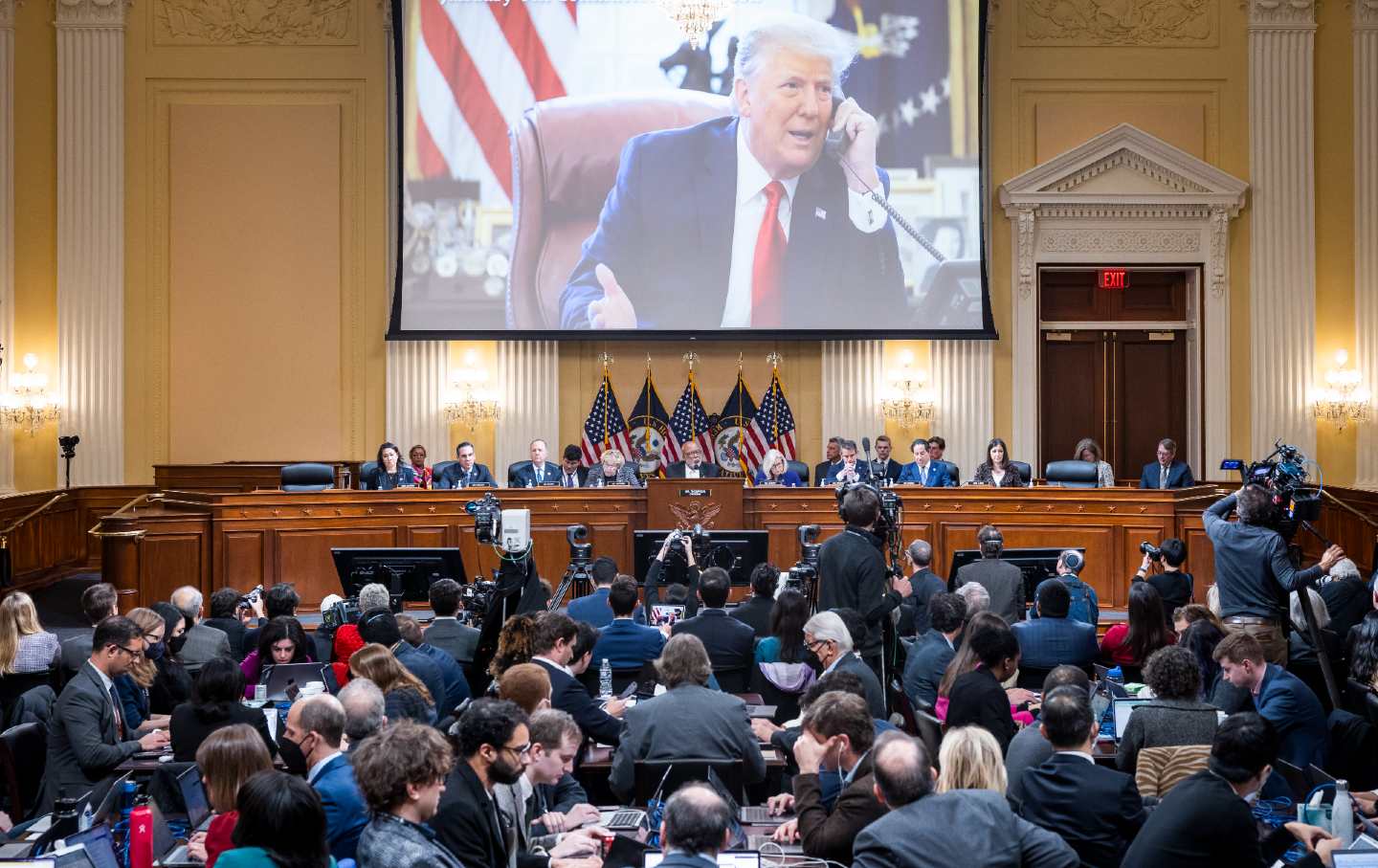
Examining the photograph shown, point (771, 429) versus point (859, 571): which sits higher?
point (771, 429)

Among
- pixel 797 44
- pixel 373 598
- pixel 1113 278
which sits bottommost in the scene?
pixel 373 598

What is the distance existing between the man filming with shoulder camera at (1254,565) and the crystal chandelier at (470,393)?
956 cm

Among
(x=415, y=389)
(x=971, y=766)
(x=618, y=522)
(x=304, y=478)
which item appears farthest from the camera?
(x=415, y=389)

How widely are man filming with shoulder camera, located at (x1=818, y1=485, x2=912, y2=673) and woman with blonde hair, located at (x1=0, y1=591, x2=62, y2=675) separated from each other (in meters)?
3.78

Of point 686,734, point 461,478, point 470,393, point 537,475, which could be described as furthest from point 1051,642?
point 470,393

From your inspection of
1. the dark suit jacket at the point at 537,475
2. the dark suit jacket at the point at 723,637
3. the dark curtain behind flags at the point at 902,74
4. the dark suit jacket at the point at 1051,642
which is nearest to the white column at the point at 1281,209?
the dark curtain behind flags at the point at 902,74

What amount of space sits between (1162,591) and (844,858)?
5326mm

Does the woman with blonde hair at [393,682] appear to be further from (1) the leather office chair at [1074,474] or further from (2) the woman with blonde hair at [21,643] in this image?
(1) the leather office chair at [1074,474]

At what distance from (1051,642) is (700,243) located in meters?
8.67

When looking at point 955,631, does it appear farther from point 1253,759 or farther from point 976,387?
point 976,387

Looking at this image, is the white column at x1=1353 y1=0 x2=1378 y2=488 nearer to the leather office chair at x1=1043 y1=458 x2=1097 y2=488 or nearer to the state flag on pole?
the leather office chair at x1=1043 y1=458 x2=1097 y2=488

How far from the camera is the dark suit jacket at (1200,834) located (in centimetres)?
407

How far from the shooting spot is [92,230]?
51.8ft

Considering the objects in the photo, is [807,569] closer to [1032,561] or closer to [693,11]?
[1032,561]
